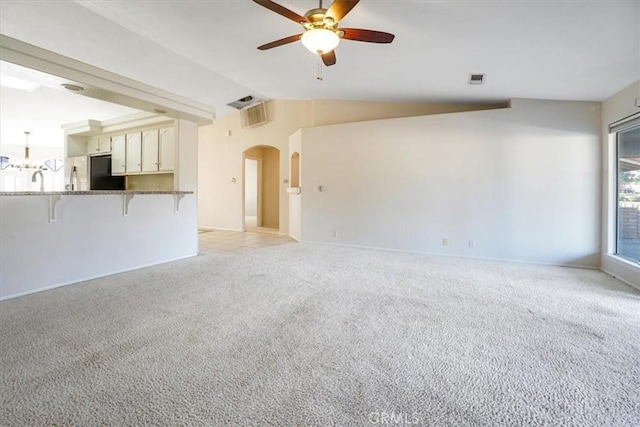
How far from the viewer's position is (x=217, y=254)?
201 inches

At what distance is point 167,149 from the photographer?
511cm

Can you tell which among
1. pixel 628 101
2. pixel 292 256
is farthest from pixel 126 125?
pixel 628 101

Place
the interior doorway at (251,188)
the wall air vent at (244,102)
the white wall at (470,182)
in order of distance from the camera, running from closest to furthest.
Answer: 1. the white wall at (470,182)
2. the wall air vent at (244,102)
3. the interior doorway at (251,188)

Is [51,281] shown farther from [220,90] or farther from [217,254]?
[220,90]

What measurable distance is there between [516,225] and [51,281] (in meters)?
6.48

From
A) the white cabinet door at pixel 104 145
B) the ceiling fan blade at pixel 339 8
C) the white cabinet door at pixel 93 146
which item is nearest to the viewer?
the ceiling fan blade at pixel 339 8

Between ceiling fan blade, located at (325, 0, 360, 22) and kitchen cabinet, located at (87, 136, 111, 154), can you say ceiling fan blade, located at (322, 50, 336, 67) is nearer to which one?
ceiling fan blade, located at (325, 0, 360, 22)

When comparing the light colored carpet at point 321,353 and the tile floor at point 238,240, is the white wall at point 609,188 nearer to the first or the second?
the light colored carpet at point 321,353

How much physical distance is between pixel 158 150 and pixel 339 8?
4302 mm

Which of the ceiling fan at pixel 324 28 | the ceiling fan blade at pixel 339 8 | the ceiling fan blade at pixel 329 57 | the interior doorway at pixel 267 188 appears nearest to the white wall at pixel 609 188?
the ceiling fan at pixel 324 28

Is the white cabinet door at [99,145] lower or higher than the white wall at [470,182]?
higher

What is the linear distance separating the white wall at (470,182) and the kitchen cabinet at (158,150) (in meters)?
2.76

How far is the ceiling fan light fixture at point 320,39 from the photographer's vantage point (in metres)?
2.38

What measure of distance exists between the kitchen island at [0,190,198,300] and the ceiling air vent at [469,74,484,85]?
4696 mm
